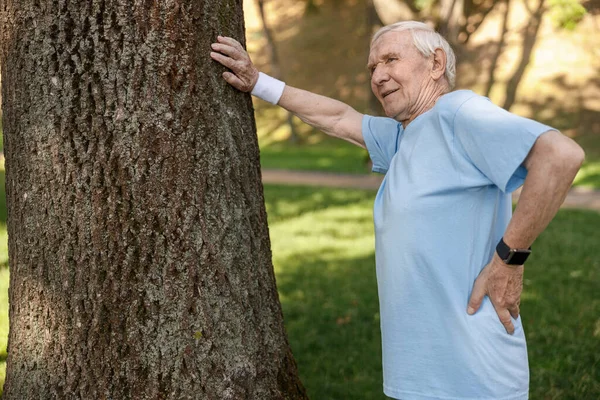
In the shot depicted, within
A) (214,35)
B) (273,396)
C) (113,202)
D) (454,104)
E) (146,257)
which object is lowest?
(273,396)

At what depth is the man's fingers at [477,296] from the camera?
257 centimetres

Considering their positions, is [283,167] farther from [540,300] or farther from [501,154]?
[501,154]

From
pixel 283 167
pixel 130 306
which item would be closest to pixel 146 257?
pixel 130 306

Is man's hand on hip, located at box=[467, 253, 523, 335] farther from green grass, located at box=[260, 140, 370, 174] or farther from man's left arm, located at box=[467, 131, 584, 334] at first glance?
green grass, located at box=[260, 140, 370, 174]

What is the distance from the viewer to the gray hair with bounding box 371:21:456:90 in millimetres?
2824

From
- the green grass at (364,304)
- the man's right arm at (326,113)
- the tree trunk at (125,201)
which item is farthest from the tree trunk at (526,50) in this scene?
the tree trunk at (125,201)

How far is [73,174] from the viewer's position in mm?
2865

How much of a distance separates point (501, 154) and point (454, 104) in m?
0.25

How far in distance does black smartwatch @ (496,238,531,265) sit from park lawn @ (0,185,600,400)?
2.19m

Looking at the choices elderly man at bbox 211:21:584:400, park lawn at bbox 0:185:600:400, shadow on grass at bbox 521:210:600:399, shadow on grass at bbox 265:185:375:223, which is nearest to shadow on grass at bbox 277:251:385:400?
park lawn at bbox 0:185:600:400

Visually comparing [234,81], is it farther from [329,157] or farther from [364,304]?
[329,157]

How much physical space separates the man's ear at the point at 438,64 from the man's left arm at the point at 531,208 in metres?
0.58

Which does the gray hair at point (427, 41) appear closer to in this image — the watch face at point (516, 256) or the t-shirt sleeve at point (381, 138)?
the t-shirt sleeve at point (381, 138)

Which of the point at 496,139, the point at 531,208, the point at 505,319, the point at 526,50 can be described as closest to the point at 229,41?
the point at 496,139
